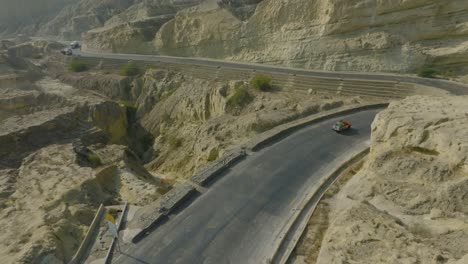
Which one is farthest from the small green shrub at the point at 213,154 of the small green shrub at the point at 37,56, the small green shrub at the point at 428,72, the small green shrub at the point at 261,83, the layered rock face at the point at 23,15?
the layered rock face at the point at 23,15

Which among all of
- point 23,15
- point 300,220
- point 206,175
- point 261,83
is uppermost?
point 23,15

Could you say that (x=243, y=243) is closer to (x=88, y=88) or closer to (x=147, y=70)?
(x=147, y=70)

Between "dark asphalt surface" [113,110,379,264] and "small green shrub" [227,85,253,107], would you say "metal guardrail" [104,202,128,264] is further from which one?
"small green shrub" [227,85,253,107]

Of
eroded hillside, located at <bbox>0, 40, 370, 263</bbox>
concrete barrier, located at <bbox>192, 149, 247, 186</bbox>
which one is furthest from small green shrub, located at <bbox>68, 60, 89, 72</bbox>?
concrete barrier, located at <bbox>192, 149, 247, 186</bbox>

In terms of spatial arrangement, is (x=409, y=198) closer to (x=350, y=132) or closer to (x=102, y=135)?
(x=350, y=132)

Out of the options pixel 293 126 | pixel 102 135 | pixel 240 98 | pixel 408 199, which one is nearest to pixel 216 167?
pixel 293 126

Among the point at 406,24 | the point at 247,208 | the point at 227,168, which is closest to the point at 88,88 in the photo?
the point at 227,168

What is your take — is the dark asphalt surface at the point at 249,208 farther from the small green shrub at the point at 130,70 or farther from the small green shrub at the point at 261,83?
the small green shrub at the point at 130,70

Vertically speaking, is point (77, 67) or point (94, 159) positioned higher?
point (77, 67)
